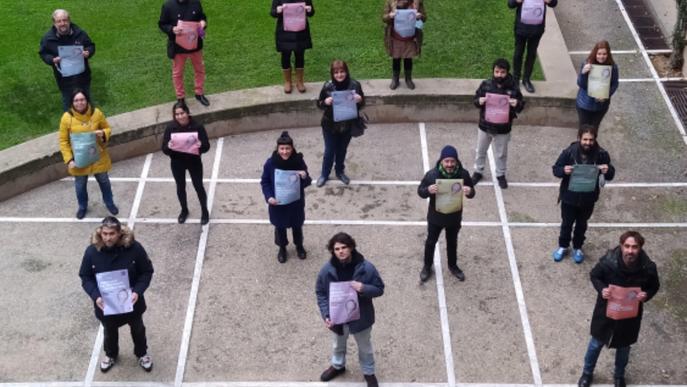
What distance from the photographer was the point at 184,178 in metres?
10.6

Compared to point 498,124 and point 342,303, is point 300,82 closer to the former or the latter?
point 498,124

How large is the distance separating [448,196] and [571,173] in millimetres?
1365

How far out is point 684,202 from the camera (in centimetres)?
1142

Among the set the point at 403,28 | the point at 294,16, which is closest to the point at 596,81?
the point at 403,28

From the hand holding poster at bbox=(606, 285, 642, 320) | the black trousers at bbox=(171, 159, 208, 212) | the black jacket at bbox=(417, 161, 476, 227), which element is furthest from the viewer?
the black trousers at bbox=(171, 159, 208, 212)

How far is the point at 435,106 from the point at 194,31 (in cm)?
351

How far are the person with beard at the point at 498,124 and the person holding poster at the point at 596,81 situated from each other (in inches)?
33.8

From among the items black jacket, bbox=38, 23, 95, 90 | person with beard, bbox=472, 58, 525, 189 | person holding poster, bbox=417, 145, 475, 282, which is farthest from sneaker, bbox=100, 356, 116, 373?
person with beard, bbox=472, 58, 525, 189

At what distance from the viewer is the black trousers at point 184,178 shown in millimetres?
10438

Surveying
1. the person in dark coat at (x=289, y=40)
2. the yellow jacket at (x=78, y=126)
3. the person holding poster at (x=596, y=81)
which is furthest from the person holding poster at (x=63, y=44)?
the person holding poster at (x=596, y=81)

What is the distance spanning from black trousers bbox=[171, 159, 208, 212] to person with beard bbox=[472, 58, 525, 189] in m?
3.41

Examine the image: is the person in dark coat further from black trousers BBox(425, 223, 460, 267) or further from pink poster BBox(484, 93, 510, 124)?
black trousers BBox(425, 223, 460, 267)

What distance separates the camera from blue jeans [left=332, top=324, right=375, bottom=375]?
841 centimetres

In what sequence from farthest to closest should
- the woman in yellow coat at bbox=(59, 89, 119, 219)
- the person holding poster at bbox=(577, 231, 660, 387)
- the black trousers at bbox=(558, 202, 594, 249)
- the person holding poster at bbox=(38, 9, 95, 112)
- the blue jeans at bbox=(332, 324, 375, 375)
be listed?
the person holding poster at bbox=(38, 9, 95, 112) < the woman in yellow coat at bbox=(59, 89, 119, 219) < the black trousers at bbox=(558, 202, 594, 249) < the blue jeans at bbox=(332, 324, 375, 375) < the person holding poster at bbox=(577, 231, 660, 387)
